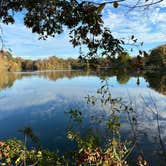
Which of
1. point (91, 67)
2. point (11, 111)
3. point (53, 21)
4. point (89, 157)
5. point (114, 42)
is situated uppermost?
point (53, 21)

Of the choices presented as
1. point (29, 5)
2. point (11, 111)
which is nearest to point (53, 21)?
point (29, 5)

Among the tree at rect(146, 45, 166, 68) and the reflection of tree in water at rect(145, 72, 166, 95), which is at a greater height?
the tree at rect(146, 45, 166, 68)

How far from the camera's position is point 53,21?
14.0 feet

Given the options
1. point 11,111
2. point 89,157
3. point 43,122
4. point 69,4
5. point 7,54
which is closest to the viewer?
point 89,157

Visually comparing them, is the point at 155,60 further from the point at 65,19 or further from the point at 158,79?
the point at 65,19

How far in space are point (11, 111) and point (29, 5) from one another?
1747cm

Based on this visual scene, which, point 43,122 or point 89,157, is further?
point 43,122

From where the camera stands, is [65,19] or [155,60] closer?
[65,19]

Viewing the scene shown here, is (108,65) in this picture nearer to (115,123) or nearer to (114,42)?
(114,42)

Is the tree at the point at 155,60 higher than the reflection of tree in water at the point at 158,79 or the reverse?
higher

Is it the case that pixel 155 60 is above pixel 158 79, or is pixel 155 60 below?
above

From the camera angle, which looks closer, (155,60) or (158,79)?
(158,79)

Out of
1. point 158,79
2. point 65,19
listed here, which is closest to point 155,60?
point 158,79

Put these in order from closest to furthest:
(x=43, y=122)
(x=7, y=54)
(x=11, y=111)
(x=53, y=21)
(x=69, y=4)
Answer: (x=69, y=4) < (x=7, y=54) < (x=53, y=21) < (x=43, y=122) < (x=11, y=111)
